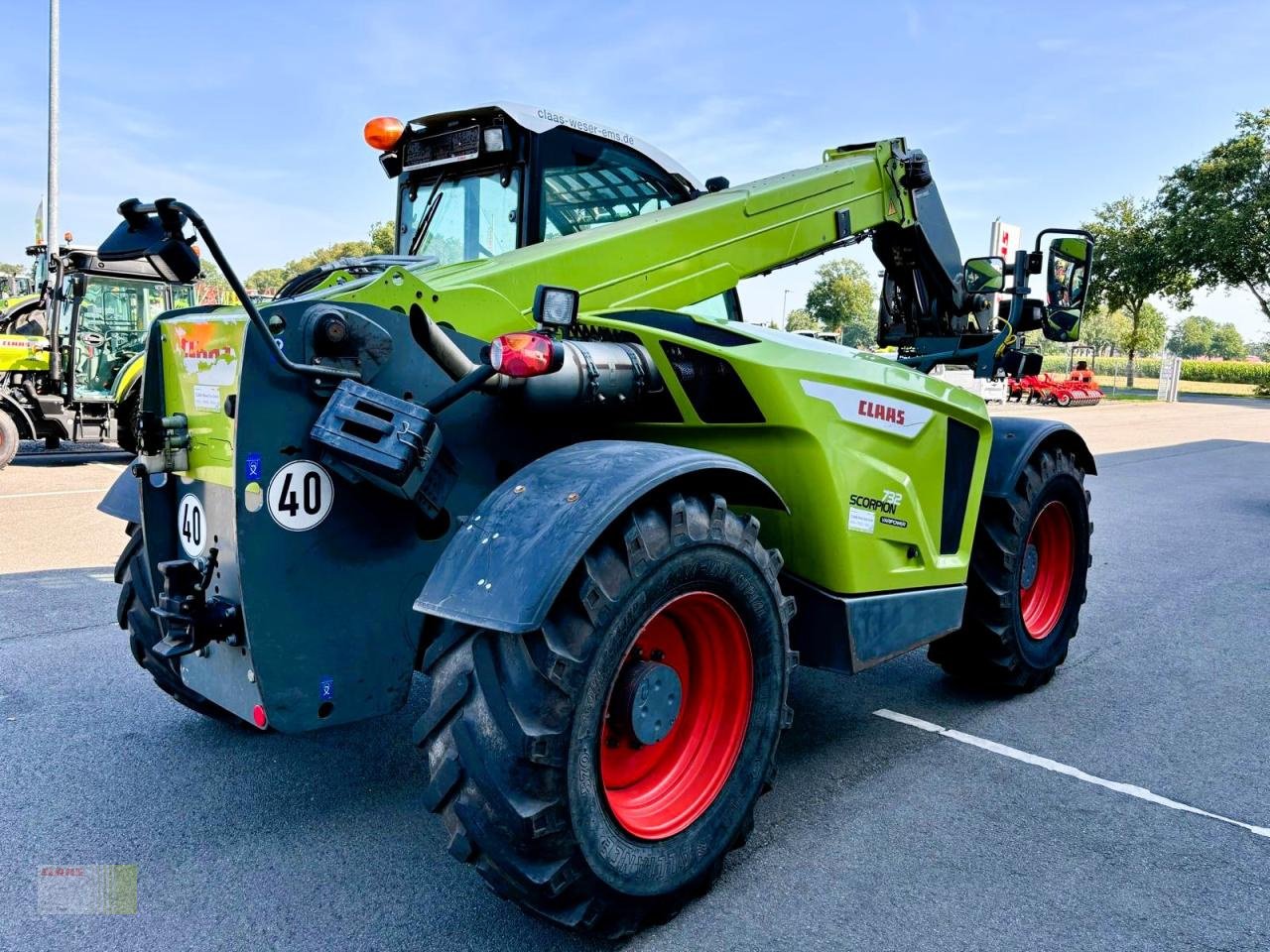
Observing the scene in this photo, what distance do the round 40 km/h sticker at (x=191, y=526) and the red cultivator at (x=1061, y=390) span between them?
31.0m

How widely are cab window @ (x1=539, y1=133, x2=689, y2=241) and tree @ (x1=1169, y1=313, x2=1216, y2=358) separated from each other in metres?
165

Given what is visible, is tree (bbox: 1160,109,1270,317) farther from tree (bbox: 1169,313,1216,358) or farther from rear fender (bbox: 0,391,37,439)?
tree (bbox: 1169,313,1216,358)

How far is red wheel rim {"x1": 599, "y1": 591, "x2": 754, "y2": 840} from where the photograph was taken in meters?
2.89

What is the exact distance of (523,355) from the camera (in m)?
2.73

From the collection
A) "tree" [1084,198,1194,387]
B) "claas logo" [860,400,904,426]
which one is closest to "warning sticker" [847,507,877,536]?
"claas logo" [860,400,904,426]

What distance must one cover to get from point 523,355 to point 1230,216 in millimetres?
46289

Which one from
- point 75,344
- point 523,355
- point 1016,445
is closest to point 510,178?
point 523,355

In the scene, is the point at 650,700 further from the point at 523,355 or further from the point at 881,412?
the point at 881,412

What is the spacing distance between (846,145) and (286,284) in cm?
292

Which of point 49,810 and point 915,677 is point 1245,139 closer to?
point 915,677

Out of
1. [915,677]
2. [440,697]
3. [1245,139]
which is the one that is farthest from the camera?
[1245,139]

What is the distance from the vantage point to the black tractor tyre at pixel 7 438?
12008 millimetres

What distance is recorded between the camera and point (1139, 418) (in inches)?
1054

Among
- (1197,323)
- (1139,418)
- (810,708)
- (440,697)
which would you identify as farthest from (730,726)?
(1197,323)
